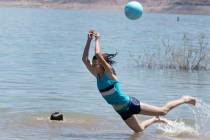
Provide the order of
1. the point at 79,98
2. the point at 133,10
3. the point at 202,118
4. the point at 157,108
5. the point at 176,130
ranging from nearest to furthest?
the point at 157,108, the point at 133,10, the point at 176,130, the point at 202,118, the point at 79,98

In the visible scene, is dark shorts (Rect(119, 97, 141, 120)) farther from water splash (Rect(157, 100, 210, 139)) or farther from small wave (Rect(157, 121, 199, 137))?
small wave (Rect(157, 121, 199, 137))

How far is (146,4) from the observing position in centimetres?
16512

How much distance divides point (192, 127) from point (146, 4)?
15242 cm

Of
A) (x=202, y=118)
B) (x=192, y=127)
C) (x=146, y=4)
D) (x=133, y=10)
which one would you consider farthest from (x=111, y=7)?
(x=133, y=10)

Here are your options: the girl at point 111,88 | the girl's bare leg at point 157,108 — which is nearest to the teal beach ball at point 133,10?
the girl at point 111,88

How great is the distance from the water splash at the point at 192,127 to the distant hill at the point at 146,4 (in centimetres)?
13834

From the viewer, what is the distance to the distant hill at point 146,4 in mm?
156625

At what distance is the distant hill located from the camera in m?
157

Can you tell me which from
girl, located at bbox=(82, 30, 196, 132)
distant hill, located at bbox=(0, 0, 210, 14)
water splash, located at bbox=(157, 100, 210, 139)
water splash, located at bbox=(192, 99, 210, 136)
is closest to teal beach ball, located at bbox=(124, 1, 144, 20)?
girl, located at bbox=(82, 30, 196, 132)

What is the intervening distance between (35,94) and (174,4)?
487 feet

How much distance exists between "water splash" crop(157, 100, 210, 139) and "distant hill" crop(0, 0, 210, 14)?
138338 millimetres

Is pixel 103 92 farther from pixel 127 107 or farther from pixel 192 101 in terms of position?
pixel 192 101

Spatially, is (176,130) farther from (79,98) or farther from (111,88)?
(79,98)

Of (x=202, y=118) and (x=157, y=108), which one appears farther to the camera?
(x=202, y=118)
